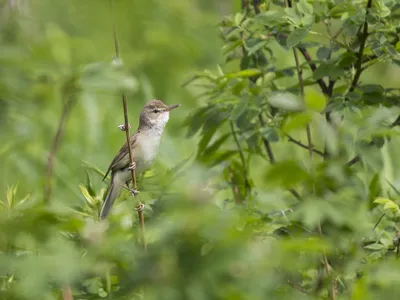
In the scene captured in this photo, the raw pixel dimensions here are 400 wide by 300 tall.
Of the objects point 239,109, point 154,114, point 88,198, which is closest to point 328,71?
point 239,109

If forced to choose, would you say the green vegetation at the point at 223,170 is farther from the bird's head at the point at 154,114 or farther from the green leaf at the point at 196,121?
the bird's head at the point at 154,114

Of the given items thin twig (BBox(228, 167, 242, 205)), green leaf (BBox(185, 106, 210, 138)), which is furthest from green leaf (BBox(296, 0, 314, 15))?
thin twig (BBox(228, 167, 242, 205))

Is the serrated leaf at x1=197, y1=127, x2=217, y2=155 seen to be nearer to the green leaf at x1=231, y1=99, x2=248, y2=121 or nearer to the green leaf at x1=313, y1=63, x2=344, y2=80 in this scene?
the green leaf at x1=231, y1=99, x2=248, y2=121

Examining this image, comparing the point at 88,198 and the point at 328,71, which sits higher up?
the point at 328,71

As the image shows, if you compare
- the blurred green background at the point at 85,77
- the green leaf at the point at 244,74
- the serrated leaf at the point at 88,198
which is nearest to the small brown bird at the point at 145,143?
the blurred green background at the point at 85,77

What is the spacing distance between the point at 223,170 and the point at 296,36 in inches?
23.9

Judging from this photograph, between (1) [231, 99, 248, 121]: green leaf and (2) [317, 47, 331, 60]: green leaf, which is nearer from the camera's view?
(1) [231, 99, 248, 121]: green leaf

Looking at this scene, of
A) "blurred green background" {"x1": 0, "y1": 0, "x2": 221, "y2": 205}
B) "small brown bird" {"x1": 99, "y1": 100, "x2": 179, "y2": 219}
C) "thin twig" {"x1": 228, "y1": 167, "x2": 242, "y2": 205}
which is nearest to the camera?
"blurred green background" {"x1": 0, "y1": 0, "x2": 221, "y2": 205}

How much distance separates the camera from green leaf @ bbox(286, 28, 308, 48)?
2490 millimetres

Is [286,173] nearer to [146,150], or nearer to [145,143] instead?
[146,150]

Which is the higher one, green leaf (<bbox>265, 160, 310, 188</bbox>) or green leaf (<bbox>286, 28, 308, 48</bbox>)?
green leaf (<bbox>265, 160, 310, 188</bbox>)

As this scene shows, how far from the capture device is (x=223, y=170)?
2.87 m

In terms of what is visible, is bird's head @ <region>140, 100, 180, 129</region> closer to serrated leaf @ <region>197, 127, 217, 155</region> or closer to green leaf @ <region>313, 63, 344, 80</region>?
serrated leaf @ <region>197, 127, 217, 155</region>

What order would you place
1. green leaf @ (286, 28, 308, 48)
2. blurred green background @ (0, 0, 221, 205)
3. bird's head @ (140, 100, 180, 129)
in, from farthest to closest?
1. bird's head @ (140, 100, 180, 129)
2. green leaf @ (286, 28, 308, 48)
3. blurred green background @ (0, 0, 221, 205)
